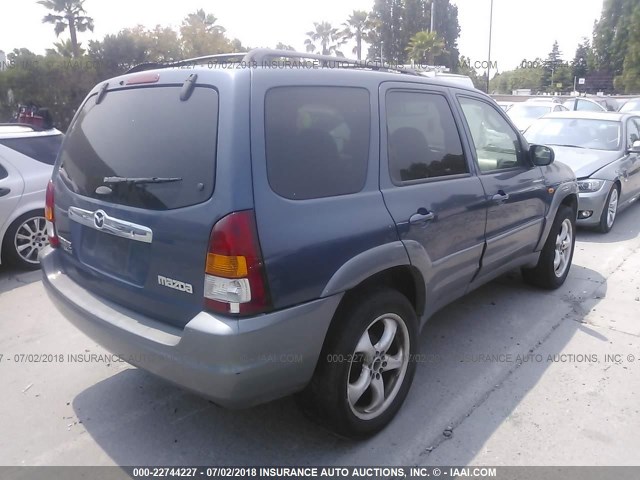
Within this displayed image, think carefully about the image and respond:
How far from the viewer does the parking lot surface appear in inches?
104

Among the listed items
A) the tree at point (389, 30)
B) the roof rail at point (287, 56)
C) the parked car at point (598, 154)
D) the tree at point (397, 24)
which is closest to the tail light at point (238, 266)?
the roof rail at point (287, 56)

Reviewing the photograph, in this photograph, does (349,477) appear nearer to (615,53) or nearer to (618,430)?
(618,430)

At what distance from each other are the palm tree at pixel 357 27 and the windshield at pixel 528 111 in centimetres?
4444

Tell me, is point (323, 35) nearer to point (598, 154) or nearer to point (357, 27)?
point (357, 27)

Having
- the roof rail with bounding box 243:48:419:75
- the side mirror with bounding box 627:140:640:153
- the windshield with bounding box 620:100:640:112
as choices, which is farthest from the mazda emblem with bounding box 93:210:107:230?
the windshield with bounding box 620:100:640:112

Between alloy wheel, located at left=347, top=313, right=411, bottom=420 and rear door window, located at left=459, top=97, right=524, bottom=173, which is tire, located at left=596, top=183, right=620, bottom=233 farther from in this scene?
alloy wheel, located at left=347, top=313, right=411, bottom=420

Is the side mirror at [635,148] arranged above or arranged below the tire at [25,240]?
above

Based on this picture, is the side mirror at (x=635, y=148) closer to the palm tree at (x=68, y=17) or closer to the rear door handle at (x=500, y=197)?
the rear door handle at (x=500, y=197)

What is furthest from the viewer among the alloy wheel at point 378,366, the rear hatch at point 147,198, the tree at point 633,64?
the tree at point 633,64

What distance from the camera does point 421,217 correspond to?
2852 mm

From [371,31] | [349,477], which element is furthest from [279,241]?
[371,31]

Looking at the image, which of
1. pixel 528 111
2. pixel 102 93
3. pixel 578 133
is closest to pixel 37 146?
pixel 102 93

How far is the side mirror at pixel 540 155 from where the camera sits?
163 inches

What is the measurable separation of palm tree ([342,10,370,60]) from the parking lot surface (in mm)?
55780
